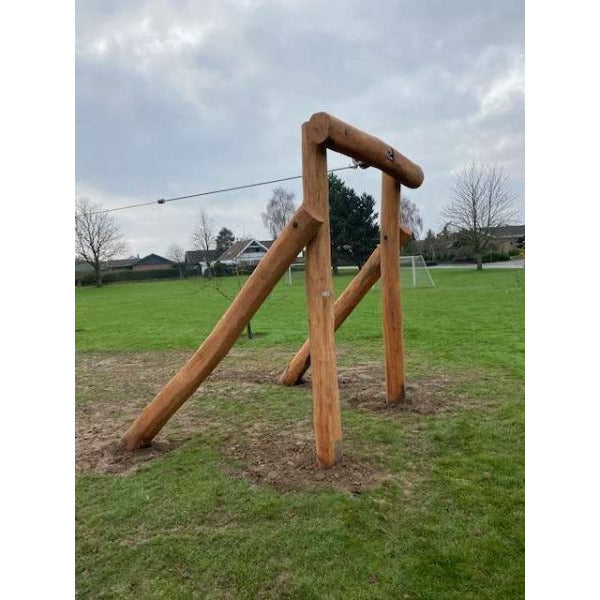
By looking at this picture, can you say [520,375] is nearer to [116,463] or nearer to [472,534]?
[472,534]

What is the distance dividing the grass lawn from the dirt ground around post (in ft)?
0.08

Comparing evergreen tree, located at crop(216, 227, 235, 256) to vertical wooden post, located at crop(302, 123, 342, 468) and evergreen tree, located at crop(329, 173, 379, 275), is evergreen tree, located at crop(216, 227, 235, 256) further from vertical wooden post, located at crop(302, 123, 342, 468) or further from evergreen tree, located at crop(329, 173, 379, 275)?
vertical wooden post, located at crop(302, 123, 342, 468)

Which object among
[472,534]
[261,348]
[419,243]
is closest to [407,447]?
[472,534]

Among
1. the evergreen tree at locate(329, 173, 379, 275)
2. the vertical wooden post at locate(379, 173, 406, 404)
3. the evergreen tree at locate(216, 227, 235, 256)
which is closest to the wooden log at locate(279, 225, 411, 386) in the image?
the vertical wooden post at locate(379, 173, 406, 404)

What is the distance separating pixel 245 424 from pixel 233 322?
1.40 meters

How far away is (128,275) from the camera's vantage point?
4712 centimetres

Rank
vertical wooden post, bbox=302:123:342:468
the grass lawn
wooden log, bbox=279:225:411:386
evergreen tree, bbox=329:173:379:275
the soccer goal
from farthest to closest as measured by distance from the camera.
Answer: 1. evergreen tree, bbox=329:173:379:275
2. the soccer goal
3. wooden log, bbox=279:225:411:386
4. vertical wooden post, bbox=302:123:342:468
5. the grass lawn

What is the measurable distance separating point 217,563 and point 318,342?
1.48 meters

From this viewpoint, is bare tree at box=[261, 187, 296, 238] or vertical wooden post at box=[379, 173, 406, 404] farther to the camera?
bare tree at box=[261, 187, 296, 238]

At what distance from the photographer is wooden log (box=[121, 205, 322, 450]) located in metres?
3.24

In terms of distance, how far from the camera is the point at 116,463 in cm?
375

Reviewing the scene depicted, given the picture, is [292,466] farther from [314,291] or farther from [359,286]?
[359,286]

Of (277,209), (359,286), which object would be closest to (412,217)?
(277,209)

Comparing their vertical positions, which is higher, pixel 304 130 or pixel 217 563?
pixel 304 130
